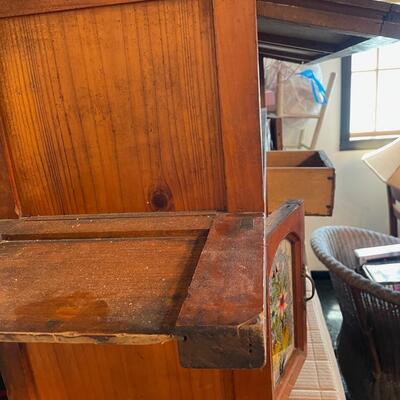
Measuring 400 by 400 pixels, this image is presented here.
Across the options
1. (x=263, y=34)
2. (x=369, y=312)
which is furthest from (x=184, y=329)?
(x=369, y=312)

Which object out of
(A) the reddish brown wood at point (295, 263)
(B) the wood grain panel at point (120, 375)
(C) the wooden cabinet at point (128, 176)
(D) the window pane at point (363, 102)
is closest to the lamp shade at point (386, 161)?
(A) the reddish brown wood at point (295, 263)

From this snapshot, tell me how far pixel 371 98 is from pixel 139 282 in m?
2.71

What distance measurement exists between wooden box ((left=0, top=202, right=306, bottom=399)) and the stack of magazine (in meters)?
1.15

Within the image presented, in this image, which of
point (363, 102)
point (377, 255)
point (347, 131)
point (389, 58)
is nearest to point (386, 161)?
point (377, 255)

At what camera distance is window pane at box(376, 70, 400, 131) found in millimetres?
2650

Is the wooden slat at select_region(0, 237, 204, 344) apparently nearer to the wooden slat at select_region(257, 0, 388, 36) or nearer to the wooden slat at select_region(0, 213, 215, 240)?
the wooden slat at select_region(0, 213, 215, 240)

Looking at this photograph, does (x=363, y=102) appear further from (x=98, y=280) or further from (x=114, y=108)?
(x=98, y=280)

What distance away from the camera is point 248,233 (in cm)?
44

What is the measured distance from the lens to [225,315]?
0.30 meters

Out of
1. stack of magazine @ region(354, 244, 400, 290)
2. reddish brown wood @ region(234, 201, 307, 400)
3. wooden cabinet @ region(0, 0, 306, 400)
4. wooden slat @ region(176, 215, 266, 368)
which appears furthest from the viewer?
stack of magazine @ region(354, 244, 400, 290)

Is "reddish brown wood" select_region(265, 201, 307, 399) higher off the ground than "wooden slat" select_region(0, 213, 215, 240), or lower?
lower

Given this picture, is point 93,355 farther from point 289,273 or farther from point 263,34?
point 263,34

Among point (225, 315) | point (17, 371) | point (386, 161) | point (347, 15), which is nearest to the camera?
point (225, 315)

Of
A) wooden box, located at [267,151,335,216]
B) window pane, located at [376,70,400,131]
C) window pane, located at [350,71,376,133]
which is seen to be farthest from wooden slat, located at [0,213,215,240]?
window pane, located at [376,70,400,131]
